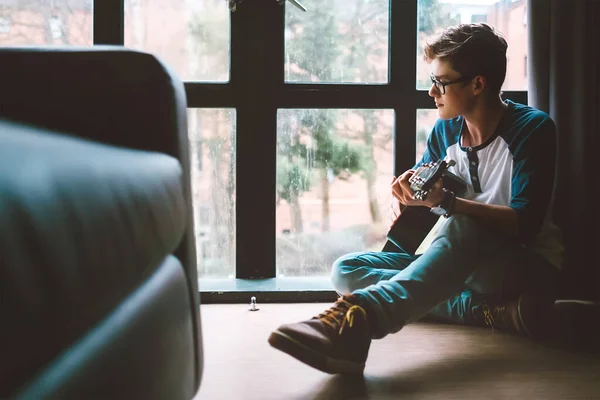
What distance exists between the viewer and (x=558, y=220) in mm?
1812

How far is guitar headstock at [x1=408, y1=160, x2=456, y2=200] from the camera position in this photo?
1491 mm

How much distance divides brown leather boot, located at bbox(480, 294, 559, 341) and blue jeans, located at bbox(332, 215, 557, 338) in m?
0.04

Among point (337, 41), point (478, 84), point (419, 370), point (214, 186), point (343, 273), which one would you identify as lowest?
point (419, 370)

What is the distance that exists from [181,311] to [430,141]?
111 cm

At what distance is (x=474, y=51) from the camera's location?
160 centimetres

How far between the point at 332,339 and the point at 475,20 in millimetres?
1350

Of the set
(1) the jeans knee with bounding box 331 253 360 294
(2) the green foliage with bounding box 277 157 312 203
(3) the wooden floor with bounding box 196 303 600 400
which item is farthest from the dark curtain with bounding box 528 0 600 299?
(2) the green foliage with bounding box 277 157 312 203

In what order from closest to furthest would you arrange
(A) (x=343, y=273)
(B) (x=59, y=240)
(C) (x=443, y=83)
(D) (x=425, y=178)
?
1. (B) (x=59, y=240)
2. (D) (x=425, y=178)
3. (C) (x=443, y=83)
4. (A) (x=343, y=273)

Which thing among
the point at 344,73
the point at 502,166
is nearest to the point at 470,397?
the point at 502,166

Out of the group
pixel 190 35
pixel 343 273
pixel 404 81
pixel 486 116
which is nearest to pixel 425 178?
pixel 486 116

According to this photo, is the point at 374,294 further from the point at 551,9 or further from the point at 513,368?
the point at 551,9

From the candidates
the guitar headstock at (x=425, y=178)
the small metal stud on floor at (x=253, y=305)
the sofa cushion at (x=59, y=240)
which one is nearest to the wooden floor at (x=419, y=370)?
the small metal stud on floor at (x=253, y=305)

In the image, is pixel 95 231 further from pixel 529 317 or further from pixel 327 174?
pixel 327 174

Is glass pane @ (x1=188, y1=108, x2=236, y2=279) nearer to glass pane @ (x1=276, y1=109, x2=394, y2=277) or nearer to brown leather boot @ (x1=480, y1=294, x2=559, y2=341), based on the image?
glass pane @ (x1=276, y1=109, x2=394, y2=277)
